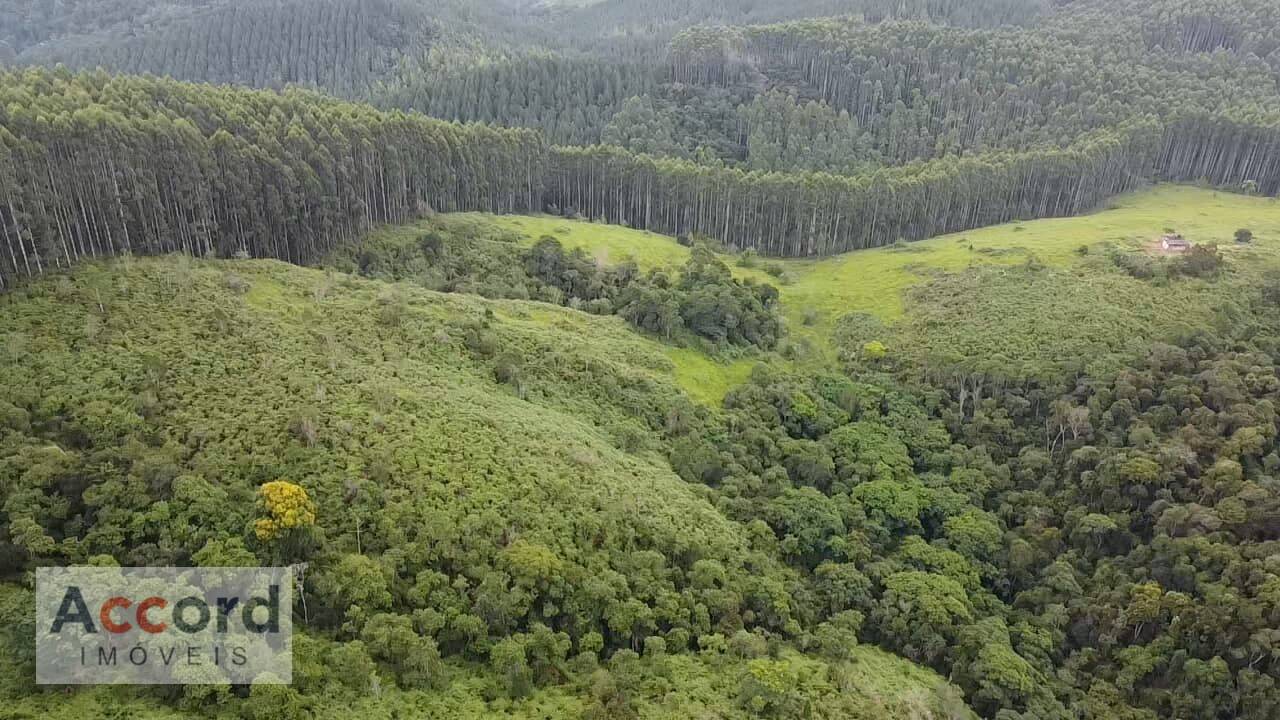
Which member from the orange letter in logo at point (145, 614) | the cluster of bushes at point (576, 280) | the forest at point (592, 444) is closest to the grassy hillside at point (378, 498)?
the forest at point (592, 444)

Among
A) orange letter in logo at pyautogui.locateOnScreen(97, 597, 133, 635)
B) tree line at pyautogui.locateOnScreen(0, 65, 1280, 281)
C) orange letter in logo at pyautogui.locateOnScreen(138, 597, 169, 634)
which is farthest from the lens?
tree line at pyautogui.locateOnScreen(0, 65, 1280, 281)

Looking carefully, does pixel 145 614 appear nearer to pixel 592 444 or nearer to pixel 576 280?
pixel 592 444

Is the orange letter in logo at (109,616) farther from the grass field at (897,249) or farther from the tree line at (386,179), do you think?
the grass field at (897,249)

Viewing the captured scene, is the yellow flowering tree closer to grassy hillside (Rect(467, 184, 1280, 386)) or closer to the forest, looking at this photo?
the forest

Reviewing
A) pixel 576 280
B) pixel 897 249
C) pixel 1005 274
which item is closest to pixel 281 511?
pixel 576 280

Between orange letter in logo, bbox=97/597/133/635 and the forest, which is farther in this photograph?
the forest

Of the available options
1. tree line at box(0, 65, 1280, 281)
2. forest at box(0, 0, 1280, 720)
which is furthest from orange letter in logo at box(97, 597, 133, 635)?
tree line at box(0, 65, 1280, 281)

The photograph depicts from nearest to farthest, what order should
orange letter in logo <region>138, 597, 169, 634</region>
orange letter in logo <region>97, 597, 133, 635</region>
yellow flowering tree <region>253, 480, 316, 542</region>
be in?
orange letter in logo <region>97, 597, 133, 635</region>, orange letter in logo <region>138, 597, 169, 634</region>, yellow flowering tree <region>253, 480, 316, 542</region>

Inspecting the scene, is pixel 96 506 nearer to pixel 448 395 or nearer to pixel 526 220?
pixel 448 395
